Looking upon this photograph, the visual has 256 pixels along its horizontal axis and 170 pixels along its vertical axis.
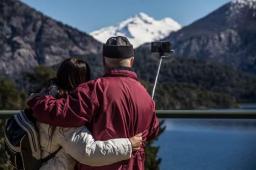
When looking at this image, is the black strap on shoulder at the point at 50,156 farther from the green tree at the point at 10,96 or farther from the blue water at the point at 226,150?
the green tree at the point at 10,96

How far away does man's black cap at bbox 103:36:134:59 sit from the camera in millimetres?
3068

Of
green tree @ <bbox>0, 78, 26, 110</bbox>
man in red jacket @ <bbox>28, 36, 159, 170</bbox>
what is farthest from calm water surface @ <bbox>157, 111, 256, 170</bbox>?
green tree @ <bbox>0, 78, 26, 110</bbox>

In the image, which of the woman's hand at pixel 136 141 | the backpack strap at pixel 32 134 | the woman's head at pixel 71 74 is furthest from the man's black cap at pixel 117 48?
the backpack strap at pixel 32 134

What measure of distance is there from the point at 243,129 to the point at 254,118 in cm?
41

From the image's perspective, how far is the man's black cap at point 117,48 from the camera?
3068 millimetres

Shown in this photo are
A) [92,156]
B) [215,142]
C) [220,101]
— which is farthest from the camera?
[220,101]

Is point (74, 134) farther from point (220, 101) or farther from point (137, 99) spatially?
point (220, 101)

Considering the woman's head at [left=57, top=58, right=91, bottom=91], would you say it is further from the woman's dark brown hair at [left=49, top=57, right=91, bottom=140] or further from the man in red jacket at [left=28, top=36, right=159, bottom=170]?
the man in red jacket at [left=28, top=36, right=159, bottom=170]

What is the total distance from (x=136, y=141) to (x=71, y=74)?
441 millimetres

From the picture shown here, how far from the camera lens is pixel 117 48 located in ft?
10.1

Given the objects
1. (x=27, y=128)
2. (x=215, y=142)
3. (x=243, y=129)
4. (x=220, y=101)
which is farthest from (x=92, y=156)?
(x=220, y=101)

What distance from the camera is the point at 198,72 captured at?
161m

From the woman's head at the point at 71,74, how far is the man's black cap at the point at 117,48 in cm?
13

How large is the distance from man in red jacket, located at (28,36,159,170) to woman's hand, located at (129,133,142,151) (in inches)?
1.1
